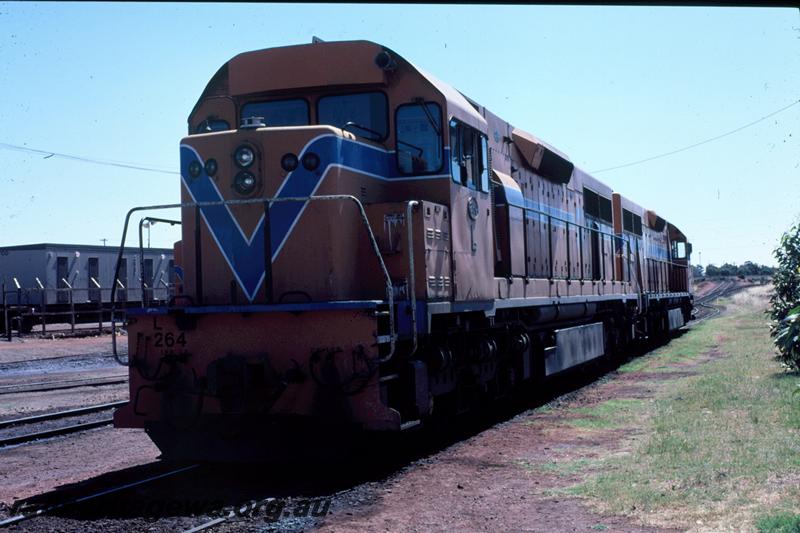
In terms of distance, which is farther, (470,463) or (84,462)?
(84,462)

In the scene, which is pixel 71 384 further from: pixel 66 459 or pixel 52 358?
pixel 66 459

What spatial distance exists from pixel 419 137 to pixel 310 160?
1442 millimetres

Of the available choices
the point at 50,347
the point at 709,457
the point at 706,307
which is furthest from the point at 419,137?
the point at 706,307

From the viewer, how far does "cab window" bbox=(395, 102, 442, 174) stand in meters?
8.51

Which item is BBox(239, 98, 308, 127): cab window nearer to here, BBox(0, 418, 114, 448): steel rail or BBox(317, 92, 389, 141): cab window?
BBox(317, 92, 389, 141): cab window

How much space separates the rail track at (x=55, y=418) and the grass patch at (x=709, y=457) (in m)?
6.76

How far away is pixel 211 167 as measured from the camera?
26.1 ft

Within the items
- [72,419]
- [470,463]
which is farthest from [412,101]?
[72,419]

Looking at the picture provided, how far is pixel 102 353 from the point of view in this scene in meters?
26.8

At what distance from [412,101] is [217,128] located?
6.95 ft

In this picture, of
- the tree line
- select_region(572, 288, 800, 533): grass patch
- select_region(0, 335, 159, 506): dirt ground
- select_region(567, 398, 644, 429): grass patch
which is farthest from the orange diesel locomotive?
the tree line

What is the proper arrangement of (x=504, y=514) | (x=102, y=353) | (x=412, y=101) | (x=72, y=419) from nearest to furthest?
(x=504, y=514), (x=412, y=101), (x=72, y=419), (x=102, y=353)

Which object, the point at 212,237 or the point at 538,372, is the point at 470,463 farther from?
the point at 538,372

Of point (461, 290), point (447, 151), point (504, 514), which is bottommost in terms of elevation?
point (504, 514)
